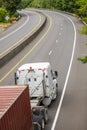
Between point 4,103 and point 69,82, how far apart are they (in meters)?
17.0

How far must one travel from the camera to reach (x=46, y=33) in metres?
66.0

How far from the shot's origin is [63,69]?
37188 mm

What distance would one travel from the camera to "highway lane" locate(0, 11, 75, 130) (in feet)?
109

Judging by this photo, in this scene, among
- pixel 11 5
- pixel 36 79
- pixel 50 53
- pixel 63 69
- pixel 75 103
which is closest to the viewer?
pixel 36 79

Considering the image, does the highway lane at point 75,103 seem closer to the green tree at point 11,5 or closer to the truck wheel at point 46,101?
the truck wheel at point 46,101

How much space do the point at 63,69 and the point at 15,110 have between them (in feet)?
72.5

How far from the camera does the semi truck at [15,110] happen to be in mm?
14116

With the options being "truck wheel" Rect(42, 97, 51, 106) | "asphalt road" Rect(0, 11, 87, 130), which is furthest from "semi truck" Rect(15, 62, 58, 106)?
"asphalt road" Rect(0, 11, 87, 130)

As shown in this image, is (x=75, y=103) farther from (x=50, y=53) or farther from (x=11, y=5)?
(x=11, y=5)

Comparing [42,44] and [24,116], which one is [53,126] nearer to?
[24,116]

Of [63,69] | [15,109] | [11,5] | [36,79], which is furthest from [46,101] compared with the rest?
[11,5]

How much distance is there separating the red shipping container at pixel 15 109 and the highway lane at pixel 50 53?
4196 millimetres

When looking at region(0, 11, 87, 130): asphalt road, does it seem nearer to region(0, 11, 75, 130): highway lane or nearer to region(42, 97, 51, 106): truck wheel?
region(0, 11, 75, 130): highway lane

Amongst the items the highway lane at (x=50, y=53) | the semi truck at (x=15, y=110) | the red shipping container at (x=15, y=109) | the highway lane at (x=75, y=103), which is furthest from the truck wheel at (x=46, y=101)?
the red shipping container at (x=15, y=109)
